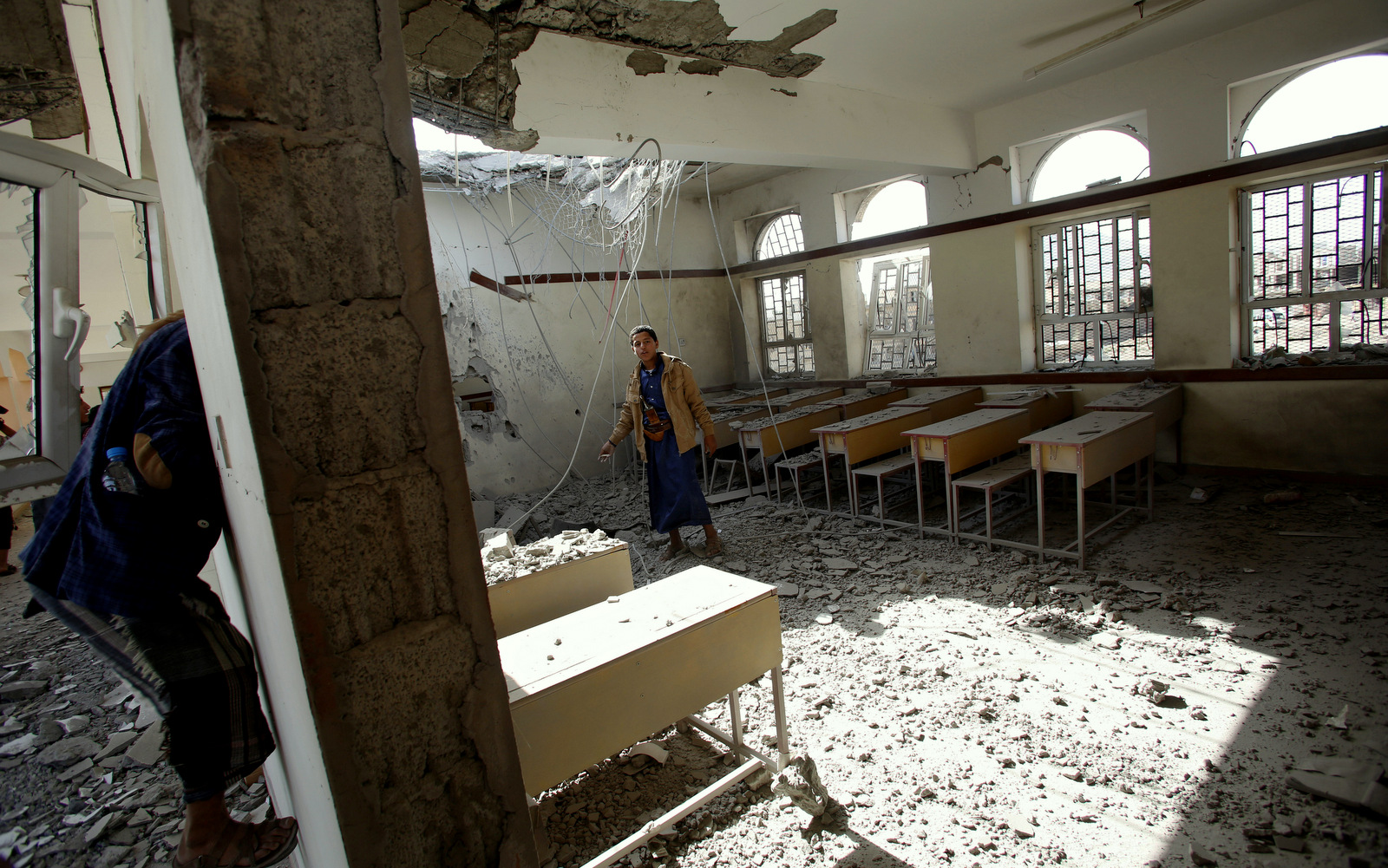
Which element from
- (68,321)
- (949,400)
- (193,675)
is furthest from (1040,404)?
(68,321)

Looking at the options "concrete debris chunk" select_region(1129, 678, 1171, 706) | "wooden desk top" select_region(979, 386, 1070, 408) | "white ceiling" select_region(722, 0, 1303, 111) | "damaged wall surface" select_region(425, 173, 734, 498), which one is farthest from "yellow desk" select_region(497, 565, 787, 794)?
"damaged wall surface" select_region(425, 173, 734, 498)

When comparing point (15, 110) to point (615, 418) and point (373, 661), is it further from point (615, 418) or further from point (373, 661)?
point (615, 418)

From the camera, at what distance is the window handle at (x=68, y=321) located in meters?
2.07

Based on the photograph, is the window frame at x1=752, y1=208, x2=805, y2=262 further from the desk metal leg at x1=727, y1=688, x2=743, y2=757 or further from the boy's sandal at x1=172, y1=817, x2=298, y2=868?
the boy's sandal at x1=172, y1=817, x2=298, y2=868

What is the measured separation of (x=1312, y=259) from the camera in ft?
16.1

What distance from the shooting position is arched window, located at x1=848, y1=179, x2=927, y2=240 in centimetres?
Answer: 705

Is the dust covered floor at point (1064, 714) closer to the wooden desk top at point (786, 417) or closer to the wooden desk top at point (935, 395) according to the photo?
the wooden desk top at point (786, 417)

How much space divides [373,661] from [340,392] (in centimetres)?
44

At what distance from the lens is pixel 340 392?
1.01m

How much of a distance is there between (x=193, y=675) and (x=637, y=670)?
3.41 ft

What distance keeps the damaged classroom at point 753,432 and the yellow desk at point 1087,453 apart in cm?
3

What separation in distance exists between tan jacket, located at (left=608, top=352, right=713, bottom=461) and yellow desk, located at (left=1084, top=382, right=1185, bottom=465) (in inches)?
121

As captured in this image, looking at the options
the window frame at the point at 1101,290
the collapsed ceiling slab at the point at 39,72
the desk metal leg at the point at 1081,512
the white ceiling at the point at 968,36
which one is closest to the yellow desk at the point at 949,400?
the window frame at the point at 1101,290

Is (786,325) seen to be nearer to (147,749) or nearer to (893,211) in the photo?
(893,211)
